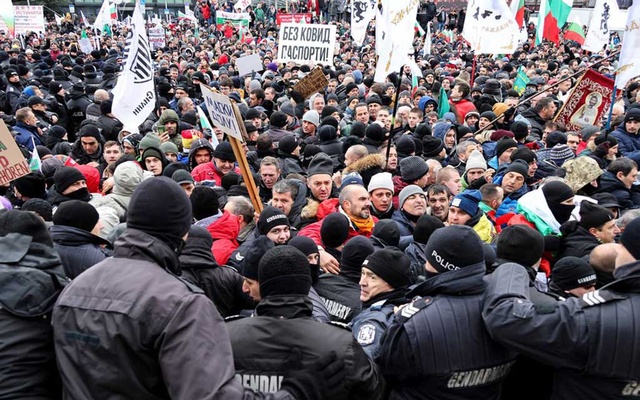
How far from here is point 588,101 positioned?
8.84m

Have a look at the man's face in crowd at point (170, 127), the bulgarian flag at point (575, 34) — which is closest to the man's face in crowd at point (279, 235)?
the man's face in crowd at point (170, 127)

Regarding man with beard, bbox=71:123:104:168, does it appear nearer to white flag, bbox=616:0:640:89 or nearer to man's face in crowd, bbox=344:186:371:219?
man's face in crowd, bbox=344:186:371:219

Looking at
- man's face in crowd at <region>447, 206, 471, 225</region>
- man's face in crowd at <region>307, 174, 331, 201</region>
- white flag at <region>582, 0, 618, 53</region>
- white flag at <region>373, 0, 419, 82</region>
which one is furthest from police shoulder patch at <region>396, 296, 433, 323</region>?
white flag at <region>582, 0, 618, 53</region>

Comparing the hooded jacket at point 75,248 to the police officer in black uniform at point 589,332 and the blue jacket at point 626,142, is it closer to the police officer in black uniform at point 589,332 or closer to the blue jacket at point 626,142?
the police officer in black uniform at point 589,332

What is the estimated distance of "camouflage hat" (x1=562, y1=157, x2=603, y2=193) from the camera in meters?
6.08

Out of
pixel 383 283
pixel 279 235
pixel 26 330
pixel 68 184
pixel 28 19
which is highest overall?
pixel 28 19

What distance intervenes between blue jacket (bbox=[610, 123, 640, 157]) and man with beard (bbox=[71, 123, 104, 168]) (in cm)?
737

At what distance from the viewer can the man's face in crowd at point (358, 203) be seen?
5.32 metres

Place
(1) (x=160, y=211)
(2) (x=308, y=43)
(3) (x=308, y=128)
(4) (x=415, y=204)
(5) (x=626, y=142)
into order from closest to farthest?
(1) (x=160, y=211), (4) (x=415, y=204), (5) (x=626, y=142), (3) (x=308, y=128), (2) (x=308, y=43)

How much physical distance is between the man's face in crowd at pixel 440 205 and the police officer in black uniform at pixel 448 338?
276 centimetres

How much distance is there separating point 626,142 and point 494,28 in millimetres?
4089

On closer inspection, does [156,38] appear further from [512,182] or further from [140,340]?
[140,340]

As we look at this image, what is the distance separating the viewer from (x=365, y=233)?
5.34 m

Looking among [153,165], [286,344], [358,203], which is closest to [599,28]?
[358,203]
